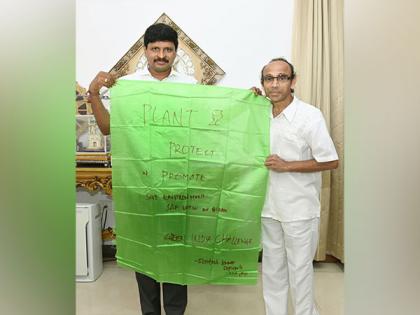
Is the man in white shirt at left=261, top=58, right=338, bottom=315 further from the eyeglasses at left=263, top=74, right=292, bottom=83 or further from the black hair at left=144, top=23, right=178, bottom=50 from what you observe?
the black hair at left=144, top=23, right=178, bottom=50

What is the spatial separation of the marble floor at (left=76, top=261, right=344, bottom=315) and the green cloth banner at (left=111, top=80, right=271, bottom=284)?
68 cm

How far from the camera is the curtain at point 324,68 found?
2.68m

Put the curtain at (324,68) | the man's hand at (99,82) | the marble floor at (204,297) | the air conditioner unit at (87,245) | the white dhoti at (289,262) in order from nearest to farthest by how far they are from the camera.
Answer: the man's hand at (99,82) → the white dhoti at (289,262) → the marble floor at (204,297) → the air conditioner unit at (87,245) → the curtain at (324,68)

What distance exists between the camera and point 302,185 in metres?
1.55

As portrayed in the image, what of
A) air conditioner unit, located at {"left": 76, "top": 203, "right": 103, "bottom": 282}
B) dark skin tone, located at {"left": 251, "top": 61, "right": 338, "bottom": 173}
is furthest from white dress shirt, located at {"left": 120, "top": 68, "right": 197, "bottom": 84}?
air conditioner unit, located at {"left": 76, "top": 203, "right": 103, "bottom": 282}

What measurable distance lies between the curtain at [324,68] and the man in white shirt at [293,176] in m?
1.15

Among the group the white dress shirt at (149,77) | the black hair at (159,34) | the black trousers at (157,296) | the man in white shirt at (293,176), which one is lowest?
the black trousers at (157,296)

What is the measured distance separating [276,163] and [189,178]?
36 cm

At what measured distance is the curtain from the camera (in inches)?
106

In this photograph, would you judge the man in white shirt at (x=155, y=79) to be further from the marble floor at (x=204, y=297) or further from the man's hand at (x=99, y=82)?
the marble floor at (x=204, y=297)

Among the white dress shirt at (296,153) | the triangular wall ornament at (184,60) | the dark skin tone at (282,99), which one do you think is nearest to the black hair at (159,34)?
the dark skin tone at (282,99)
